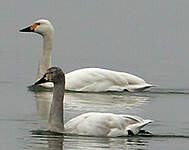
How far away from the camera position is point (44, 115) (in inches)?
637

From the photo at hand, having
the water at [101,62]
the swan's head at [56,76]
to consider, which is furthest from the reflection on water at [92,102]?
the swan's head at [56,76]

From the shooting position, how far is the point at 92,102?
17547mm

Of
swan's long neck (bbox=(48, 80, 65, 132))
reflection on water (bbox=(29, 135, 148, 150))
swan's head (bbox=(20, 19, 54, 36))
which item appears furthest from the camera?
swan's head (bbox=(20, 19, 54, 36))

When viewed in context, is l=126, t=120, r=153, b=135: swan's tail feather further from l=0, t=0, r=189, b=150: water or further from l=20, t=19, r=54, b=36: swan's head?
l=20, t=19, r=54, b=36: swan's head

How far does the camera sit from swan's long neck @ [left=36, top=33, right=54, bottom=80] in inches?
772

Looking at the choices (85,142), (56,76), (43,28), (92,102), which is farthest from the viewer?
(43,28)

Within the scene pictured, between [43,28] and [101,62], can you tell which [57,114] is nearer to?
[43,28]

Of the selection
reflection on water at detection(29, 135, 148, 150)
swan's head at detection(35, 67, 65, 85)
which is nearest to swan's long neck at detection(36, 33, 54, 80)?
swan's head at detection(35, 67, 65, 85)

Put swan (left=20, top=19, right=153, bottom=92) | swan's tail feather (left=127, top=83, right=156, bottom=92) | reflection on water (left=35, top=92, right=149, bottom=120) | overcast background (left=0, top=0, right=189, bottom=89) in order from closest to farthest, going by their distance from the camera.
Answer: reflection on water (left=35, top=92, right=149, bottom=120) < swan (left=20, top=19, right=153, bottom=92) < swan's tail feather (left=127, top=83, right=156, bottom=92) < overcast background (left=0, top=0, right=189, bottom=89)

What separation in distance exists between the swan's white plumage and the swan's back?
453 centimetres

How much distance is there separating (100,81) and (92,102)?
4.15 feet

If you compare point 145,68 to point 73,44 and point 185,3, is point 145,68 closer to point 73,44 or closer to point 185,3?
point 73,44

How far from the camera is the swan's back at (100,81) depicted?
18.6 meters

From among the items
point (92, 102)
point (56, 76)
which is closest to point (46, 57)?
point (92, 102)
